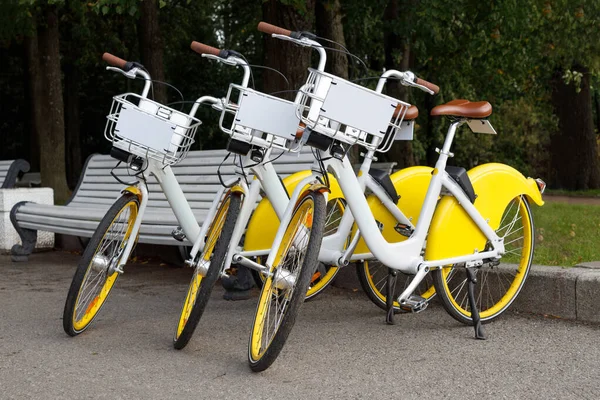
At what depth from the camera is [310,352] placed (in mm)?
4578

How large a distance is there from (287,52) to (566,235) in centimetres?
342

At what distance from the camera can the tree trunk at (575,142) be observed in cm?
1891

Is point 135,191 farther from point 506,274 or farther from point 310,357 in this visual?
point 506,274

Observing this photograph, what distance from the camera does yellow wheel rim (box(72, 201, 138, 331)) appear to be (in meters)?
4.94

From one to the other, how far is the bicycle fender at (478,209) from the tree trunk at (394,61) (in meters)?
8.21

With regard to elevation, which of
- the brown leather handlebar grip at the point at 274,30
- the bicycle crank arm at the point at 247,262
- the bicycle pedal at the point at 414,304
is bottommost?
the bicycle pedal at the point at 414,304

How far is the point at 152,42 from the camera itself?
1559 centimetres

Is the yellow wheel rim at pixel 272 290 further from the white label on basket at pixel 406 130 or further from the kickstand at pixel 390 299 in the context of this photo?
the white label on basket at pixel 406 130

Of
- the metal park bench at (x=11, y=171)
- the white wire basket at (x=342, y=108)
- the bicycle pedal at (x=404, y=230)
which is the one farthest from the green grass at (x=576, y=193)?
the white wire basket at (x=342, y=108)

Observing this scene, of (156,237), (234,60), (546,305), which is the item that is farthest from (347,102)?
(156,237)

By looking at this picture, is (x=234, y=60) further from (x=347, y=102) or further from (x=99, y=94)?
(x=99, y=94)

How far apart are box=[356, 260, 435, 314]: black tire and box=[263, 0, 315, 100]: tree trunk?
377 centimetres

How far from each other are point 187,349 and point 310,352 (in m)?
0.64

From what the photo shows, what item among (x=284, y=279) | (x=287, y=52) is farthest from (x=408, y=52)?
(x=284, y=279)
